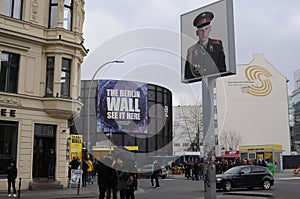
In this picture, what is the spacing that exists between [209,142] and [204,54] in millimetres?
4425

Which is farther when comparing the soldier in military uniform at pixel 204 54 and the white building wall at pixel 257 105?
the white building wall at pixel 257 105

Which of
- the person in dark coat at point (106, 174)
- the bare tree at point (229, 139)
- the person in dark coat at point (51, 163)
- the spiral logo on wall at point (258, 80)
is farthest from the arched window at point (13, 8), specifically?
the spiral logo on wall at point (258, 80)

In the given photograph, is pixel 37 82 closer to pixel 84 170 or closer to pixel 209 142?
pixel 84 170

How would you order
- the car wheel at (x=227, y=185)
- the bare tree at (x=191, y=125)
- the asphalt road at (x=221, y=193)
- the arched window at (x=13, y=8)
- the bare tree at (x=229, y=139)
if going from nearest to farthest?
the asphalt road at (x=221, y=193), the car wheel at (x=227, y=185), the arched window at (x=13, y=8), the bare tree at (x=191, y=125), the bare tree at (x=229, y=139)

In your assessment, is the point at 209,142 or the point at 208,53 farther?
the point at 208,53

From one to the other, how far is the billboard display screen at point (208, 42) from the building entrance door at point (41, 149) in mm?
10811

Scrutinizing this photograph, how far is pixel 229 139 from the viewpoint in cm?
8675

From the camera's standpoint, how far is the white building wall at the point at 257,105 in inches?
3388

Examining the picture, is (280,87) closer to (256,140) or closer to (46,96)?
(256,140)

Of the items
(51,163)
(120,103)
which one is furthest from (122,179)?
(120,103)

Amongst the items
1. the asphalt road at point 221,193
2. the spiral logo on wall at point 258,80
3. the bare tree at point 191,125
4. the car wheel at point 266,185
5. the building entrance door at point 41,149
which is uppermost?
the spiral logo on wall at point 258,80

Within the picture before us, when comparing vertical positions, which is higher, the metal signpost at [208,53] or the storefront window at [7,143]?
the metal signpost at [208,53]

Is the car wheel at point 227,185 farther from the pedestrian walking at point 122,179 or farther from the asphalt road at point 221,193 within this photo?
the pedestrian walking at point 122,179

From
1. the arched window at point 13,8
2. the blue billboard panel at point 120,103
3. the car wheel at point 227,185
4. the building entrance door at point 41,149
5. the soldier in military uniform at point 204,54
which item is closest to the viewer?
the soldier in military uniform at point 204,54
